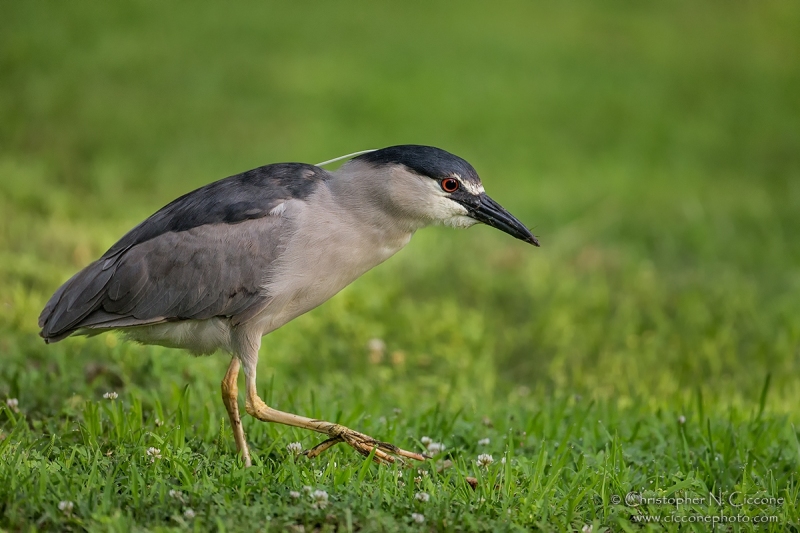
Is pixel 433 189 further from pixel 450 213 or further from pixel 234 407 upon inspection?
pixel 234 407

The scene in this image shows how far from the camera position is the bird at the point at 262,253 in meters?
4.69

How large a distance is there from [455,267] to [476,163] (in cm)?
323

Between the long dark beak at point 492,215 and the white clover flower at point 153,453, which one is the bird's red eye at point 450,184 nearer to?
the long dark beak at point 492,215

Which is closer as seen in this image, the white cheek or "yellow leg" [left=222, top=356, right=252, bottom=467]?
"yellow leg" [left=222, top=356, right=252, bottom=467]

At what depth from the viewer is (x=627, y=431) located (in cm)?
539

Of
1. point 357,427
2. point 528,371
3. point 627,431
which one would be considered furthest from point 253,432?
point 528,371

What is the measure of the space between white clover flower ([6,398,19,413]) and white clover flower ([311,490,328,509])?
76.6 inches

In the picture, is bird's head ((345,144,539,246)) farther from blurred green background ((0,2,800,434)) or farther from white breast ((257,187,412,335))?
blurred green background ((0,2,800,434))

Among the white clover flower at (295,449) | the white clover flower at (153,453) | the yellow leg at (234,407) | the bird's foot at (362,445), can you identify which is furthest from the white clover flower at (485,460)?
the white clover flower at (153,453)

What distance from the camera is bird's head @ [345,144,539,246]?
15.6 ft

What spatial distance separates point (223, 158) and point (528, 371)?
17.7 ft

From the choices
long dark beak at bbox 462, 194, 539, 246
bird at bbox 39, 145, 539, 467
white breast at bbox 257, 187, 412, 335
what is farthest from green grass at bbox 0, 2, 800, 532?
long dark beak at bbox 462, 194, 539, 246

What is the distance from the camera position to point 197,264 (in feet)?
15.6

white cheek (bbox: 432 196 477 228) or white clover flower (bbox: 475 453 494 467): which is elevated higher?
white cheek (bbox: 432 196 477 228)
